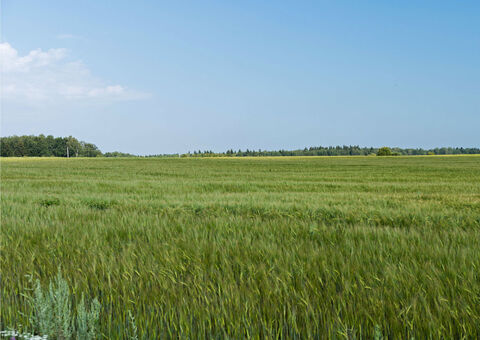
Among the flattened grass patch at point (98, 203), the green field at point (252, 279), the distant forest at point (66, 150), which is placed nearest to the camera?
the green field at point (252, 279)

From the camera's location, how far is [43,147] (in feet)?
441

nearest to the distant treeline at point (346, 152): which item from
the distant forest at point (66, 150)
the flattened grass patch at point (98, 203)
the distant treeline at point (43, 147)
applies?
the distant forest at point (66, 150)

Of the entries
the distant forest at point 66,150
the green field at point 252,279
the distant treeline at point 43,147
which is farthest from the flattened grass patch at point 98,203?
the distant treeline at point 43,147

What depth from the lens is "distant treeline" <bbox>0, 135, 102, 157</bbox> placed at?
13138 centimetres

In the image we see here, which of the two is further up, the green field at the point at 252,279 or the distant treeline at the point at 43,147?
the distant treeline at the point at 43,147

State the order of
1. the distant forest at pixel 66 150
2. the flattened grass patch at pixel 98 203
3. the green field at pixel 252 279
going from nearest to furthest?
the green field at pixel 252 279 → the flattened grass patch at pixel 98 203 → the distant forest at pixel 66 150

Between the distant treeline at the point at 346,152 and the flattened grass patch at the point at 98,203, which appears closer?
the flattened grass patch at the point at 98,203

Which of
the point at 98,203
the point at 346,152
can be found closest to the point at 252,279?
the point at 98,203

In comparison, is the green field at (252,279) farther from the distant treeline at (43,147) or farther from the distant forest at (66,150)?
the distant treeline at (43,147)

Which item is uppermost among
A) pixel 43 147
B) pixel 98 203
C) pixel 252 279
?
pixel 43 147

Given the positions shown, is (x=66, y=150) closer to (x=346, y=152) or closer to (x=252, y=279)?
(x=346, y=152)

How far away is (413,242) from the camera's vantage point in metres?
3.83

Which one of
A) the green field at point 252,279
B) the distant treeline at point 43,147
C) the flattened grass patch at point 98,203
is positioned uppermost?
the distant treeline at point 43,147

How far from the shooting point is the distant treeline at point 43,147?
131375mm
